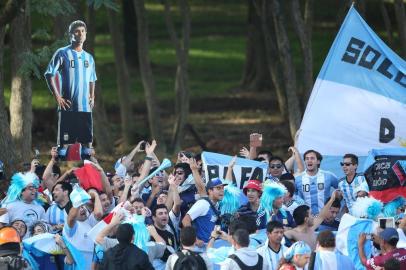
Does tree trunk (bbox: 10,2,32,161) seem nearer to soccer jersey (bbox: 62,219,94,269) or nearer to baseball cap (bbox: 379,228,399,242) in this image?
soccer jersey (bbox: 62,219,94,269)

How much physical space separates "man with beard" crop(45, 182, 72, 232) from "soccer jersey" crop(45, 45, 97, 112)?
1540mm

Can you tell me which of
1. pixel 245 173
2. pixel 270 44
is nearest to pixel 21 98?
pixel 245 173

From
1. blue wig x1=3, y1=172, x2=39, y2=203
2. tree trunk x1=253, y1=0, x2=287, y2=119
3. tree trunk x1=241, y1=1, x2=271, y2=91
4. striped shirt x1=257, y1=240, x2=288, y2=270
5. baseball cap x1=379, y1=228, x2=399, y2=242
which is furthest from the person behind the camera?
tree trunk x1=241, y1=1, x2=271, y2=91

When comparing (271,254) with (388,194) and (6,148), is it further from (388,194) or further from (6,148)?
(6,148)

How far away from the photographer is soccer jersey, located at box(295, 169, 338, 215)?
1709 centimetres

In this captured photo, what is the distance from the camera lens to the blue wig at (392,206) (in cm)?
1555

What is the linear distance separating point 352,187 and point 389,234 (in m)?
3.34

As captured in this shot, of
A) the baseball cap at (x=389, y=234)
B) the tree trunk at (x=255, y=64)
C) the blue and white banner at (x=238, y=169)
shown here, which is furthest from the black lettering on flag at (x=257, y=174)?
the tree trunk at (x=255, y=64)

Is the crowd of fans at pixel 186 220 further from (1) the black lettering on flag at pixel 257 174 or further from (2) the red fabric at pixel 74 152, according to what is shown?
(2) the red fabric at pixel 74 152

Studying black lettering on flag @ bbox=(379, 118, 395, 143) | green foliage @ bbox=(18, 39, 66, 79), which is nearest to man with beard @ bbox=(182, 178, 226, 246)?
black lettering on flag @ bbox=(379, 118, 395, 143)

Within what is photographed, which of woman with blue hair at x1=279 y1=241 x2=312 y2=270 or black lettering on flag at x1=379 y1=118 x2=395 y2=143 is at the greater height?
black lettering on flag at x1=379 y1=118 x2=395 y2=143

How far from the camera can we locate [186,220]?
1507cm

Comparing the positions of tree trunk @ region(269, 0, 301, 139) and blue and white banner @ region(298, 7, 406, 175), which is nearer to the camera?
blue and white banner @ region(298, 7, 406, 175)

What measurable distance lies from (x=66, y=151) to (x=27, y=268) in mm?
4328
